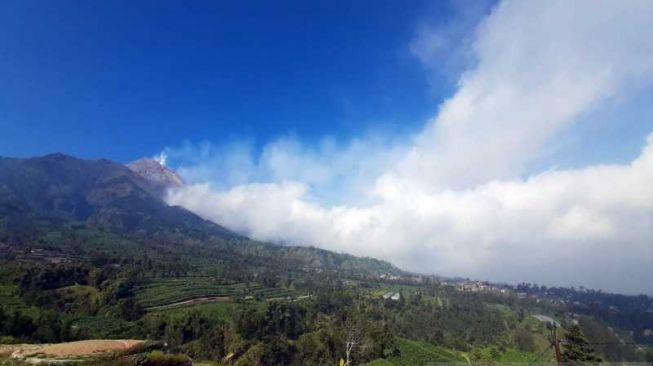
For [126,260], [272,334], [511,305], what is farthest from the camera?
[511,305]

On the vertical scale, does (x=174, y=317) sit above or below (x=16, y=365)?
below

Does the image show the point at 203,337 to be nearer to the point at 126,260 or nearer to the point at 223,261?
the point at 126,260

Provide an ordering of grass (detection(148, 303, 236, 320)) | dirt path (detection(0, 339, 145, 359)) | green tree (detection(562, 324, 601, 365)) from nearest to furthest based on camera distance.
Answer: dirt path (detection(0, 339, 145, 359))
green tree (detection(562, 324, 601, 365))
grass (detection(148, 303, 236, 320))

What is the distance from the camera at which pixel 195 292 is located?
294 feet

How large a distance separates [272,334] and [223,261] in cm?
10268

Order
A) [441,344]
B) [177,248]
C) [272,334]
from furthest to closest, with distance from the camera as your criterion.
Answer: [177,248], [441,344], [272,334]

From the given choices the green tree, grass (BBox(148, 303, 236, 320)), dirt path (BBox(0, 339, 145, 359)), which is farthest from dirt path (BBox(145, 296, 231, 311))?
the green tree

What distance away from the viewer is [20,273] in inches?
2864

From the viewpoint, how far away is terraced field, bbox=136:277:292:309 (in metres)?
80.3

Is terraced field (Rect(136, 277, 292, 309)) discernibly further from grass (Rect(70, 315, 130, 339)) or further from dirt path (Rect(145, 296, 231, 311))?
grass (Rect(70, 315, 130, 339))

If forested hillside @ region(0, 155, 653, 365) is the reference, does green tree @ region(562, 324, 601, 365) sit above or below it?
above

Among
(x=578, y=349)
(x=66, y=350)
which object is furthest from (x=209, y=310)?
(x=66, y=350)

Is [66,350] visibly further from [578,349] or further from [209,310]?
[209,310]

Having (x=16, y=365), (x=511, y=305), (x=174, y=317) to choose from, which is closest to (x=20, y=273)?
(x=174, y=317)
